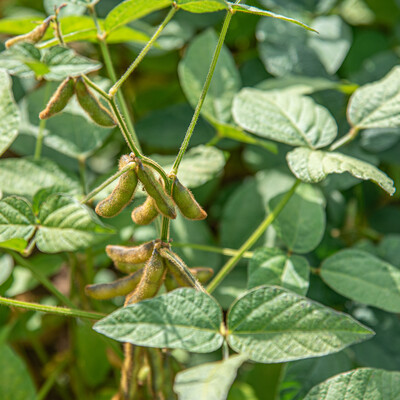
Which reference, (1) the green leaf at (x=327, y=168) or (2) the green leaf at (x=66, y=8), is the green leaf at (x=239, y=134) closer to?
(1) the green leaf at (x=327, y=168)

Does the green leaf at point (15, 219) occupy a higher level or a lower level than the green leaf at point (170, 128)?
higher

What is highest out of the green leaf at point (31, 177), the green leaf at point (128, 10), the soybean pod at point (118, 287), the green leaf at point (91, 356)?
the green leaf at point (128, 10)

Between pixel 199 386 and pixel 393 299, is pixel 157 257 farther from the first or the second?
pixel 393 299

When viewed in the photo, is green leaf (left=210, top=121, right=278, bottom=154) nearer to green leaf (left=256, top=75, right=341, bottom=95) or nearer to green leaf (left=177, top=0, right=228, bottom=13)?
green leaf (left=256, top=75, right=341, bottom=95)

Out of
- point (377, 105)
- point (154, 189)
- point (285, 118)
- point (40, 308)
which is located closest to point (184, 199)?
point (154, 189)

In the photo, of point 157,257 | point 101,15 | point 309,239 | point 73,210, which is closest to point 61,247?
point 73,210

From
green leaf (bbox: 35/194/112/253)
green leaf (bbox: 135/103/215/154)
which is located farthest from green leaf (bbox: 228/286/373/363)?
green leaf (bbox: 135/103/215/154)

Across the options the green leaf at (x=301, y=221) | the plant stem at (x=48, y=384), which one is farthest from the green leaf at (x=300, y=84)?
the plant stem at (x=48, y=384)
